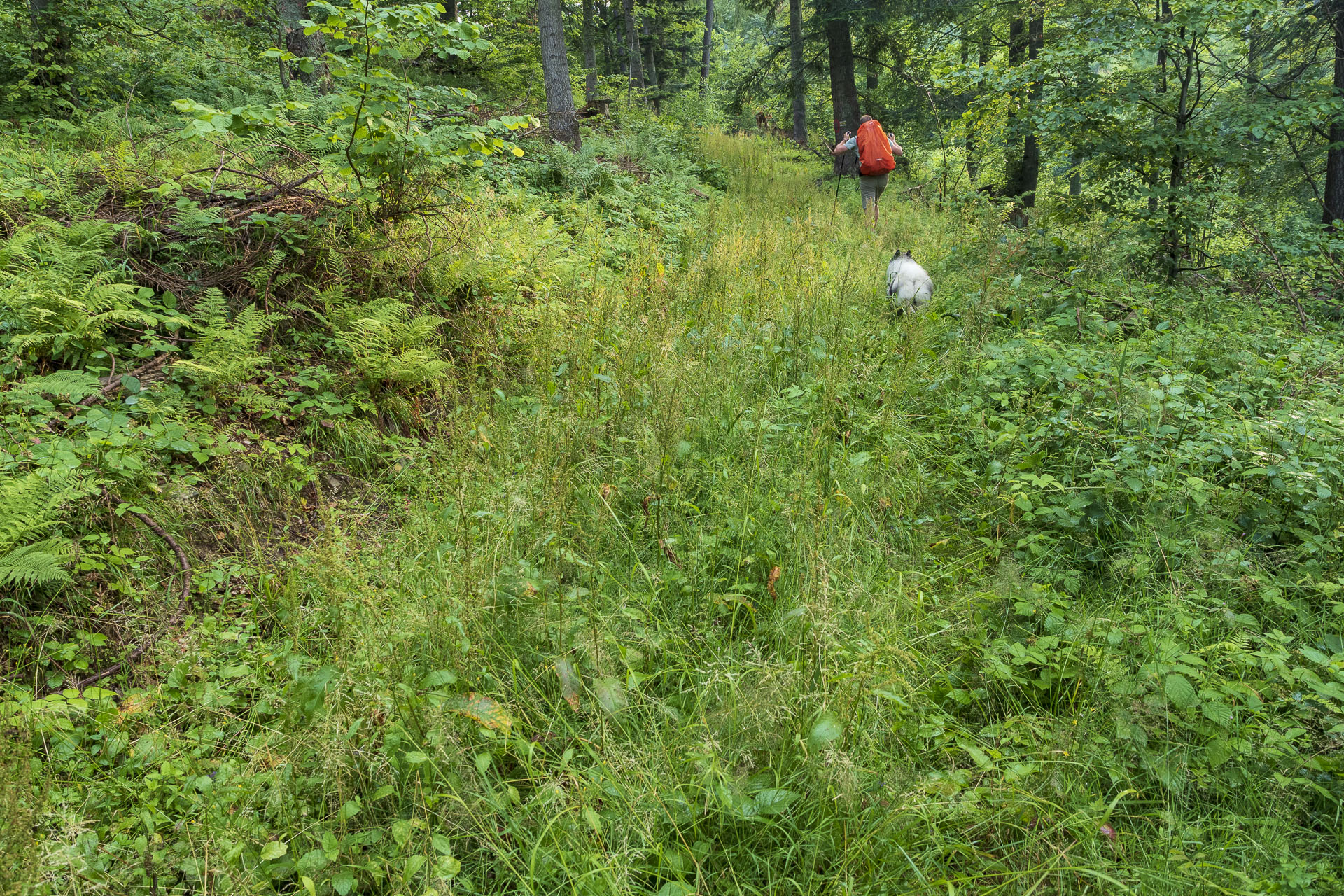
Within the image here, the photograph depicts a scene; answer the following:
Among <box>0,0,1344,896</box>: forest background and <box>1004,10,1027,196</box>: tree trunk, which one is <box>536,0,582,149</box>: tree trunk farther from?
<box>1004,10,1027,196</box>: tree trunk

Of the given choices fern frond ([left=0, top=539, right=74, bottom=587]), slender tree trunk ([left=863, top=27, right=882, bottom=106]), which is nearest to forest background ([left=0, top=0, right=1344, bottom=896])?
fern frond ([left=0, top=539, right=74, bottom=587])

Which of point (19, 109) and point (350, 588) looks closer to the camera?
point (350, 588)

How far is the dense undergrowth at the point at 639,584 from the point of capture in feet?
5.88

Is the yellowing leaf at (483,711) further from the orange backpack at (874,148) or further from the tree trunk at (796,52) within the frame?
the tree trunk at (796,52)

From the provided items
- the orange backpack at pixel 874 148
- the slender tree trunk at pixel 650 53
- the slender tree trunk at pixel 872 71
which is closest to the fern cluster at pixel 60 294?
the orange backpack at pixel 874 148

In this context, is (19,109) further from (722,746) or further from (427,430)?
(722,746)

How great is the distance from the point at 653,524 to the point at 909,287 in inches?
138

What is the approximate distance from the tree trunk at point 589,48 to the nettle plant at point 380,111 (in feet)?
43.6

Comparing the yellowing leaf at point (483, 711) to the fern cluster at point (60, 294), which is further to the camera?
the fern cluster at point (60, 294)

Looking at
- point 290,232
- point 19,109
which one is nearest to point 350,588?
point 290,232

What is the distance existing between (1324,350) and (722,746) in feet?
15.1

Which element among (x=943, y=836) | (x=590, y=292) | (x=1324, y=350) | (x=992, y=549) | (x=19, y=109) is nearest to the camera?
(x=943, y=836)

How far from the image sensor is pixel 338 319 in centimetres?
424

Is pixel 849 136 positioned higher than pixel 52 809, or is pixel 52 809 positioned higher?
pixel 849 136
